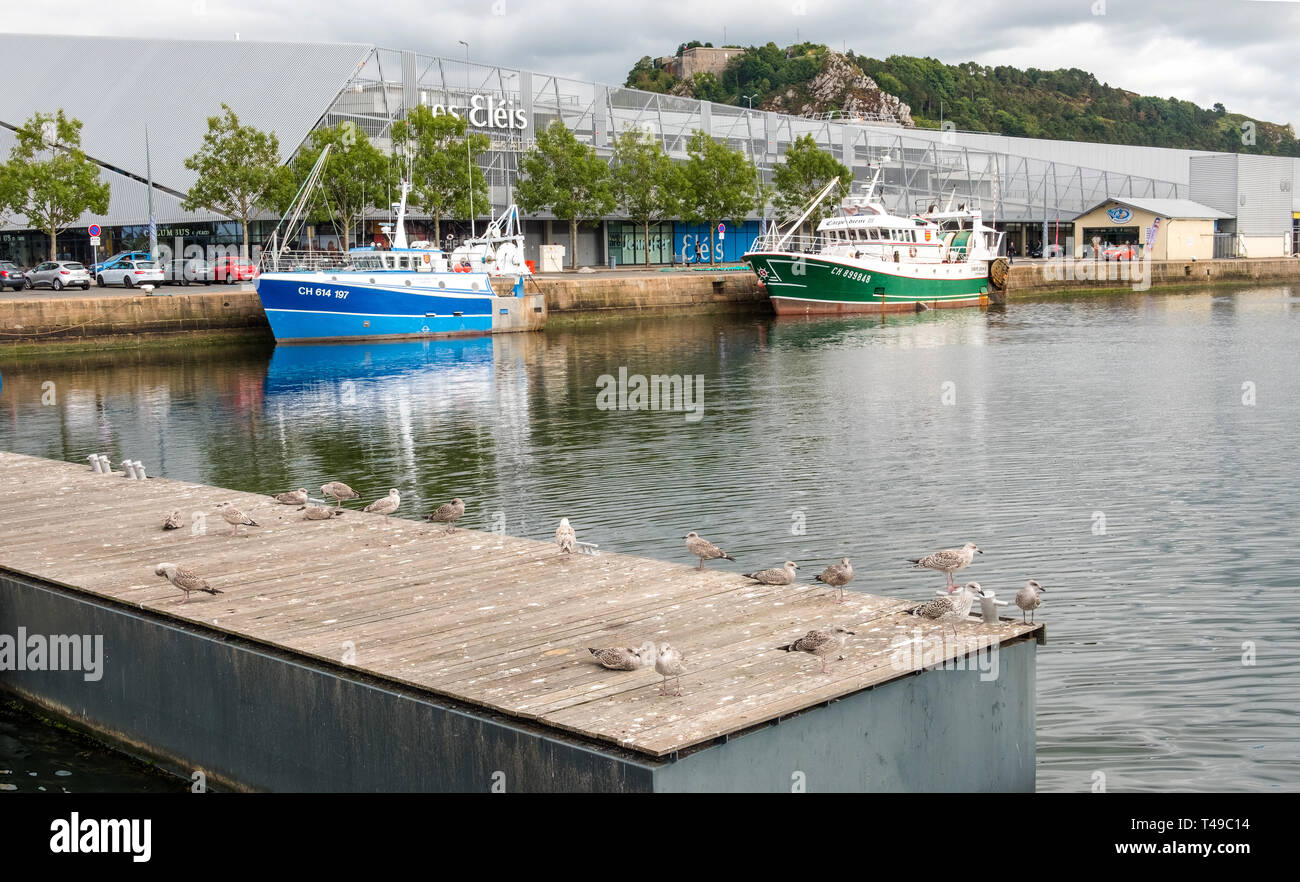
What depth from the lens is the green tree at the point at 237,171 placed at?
225 feet

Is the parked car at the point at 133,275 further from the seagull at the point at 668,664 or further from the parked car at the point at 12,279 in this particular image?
the seagull at the point at 668,664

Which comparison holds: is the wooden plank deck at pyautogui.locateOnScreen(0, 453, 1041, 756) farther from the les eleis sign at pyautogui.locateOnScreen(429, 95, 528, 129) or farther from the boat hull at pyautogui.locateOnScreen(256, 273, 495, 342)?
the les eleis sign at pyautogui.locateOnScreen(429, 95, 528, 129)

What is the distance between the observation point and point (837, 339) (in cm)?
5597

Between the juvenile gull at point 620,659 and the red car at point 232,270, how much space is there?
6201 centimetres

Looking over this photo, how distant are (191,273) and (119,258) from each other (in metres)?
6.41

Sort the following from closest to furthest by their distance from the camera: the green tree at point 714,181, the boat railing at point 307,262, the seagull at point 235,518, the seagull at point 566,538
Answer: the seagull at point 566,538 < the seagull at point 235,518 < the boat railing at point 307,262 < the green tree at point 714,181

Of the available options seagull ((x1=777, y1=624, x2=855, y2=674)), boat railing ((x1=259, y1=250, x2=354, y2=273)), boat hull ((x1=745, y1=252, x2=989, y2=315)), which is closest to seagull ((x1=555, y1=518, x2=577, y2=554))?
seagull ((x1=777, y1=624, x2=855, y2=674))

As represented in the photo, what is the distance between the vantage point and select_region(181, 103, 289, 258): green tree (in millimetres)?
68500

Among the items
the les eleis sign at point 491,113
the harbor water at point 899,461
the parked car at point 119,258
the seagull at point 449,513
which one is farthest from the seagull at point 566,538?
the les eleis sign at point 491,113

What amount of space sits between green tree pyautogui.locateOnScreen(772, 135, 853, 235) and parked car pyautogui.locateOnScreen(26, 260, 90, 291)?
45.7 m

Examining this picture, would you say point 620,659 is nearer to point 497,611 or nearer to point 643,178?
point 497,611
